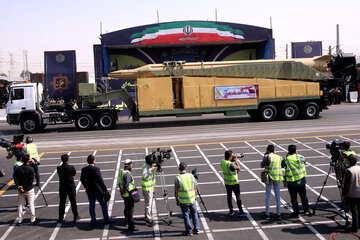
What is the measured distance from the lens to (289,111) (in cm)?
2439

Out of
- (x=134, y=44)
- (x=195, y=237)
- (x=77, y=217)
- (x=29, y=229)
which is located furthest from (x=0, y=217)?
(x=134, y=44)

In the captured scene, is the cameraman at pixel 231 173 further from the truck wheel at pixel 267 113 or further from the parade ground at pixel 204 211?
the truck wheel at pixel 267 113

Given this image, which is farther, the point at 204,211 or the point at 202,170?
the point at 202,170

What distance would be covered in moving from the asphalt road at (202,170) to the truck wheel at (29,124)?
1.38m

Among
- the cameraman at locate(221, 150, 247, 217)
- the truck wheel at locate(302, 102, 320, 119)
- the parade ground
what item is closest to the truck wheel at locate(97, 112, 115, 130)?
the parade ground

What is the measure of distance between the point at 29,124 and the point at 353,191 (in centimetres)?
2040

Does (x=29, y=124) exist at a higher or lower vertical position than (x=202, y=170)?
higher

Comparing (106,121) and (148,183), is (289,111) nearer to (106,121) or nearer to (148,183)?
(106,121)

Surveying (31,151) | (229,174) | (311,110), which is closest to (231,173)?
(229,174)

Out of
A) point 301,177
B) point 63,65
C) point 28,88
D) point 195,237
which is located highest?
point 63,65

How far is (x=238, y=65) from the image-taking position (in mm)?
23797

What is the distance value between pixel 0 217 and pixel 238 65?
18.2m

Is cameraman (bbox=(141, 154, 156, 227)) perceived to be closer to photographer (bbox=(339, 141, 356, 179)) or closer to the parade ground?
the parade ground

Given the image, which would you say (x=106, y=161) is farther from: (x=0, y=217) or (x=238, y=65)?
(x=238, y=65)
